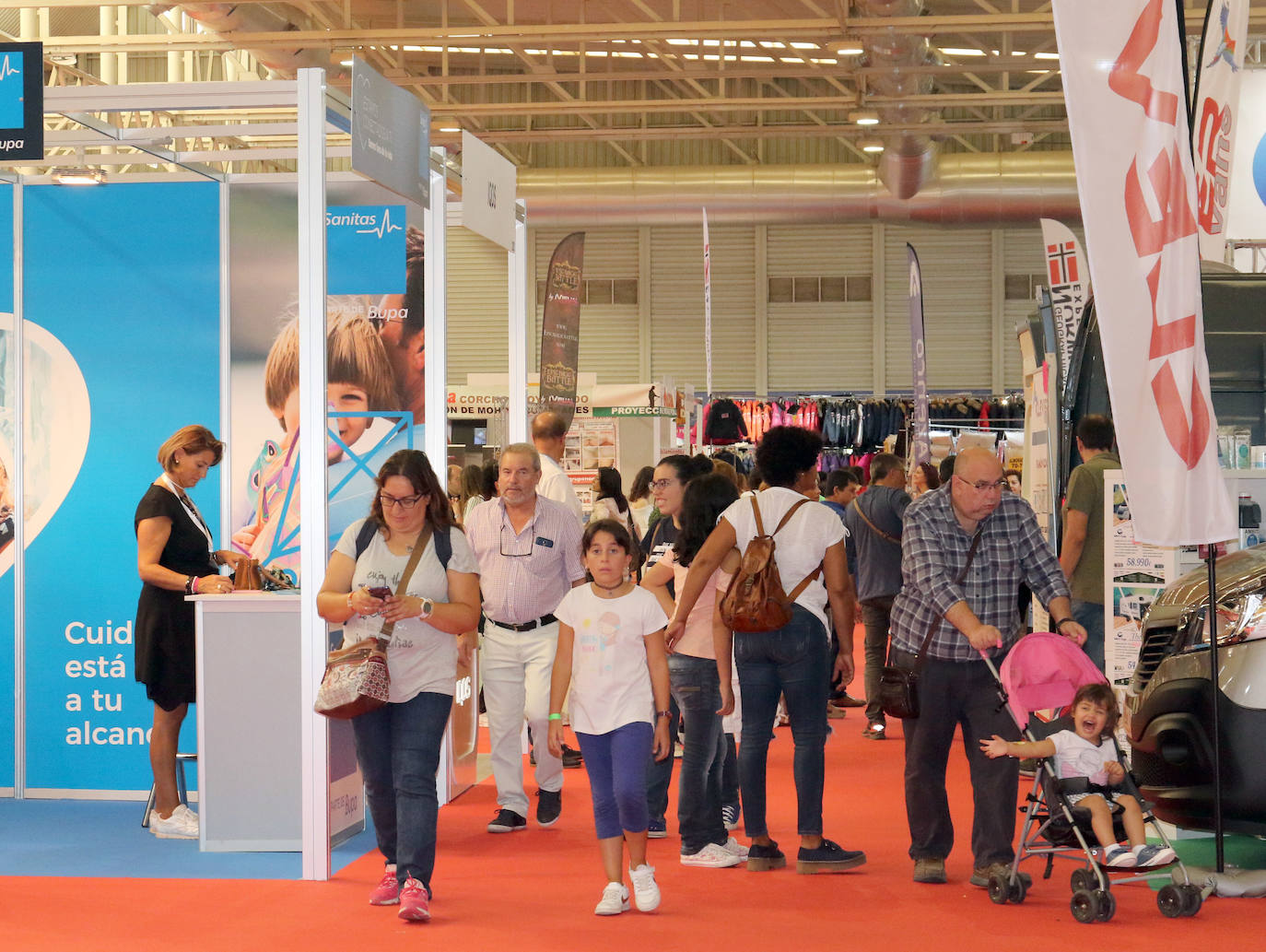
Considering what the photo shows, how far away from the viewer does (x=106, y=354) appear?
6.53m

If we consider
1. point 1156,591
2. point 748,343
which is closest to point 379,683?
point 1156,591

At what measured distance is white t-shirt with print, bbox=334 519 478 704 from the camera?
13.9 feet

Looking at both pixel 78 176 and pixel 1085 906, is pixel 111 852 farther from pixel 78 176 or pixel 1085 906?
→ pixel 1085 906

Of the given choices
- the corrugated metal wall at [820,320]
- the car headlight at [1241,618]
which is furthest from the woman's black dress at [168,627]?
the corrugated metal wall at [820,320]

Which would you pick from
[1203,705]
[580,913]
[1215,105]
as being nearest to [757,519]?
[580,913]

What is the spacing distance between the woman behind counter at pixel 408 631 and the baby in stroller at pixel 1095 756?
5.42 ft

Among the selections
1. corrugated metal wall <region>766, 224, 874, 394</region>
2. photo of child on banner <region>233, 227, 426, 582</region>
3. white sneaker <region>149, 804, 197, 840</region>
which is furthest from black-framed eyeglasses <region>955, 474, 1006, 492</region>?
corrugated metal wall <region>766, 224, 874, 394</region>

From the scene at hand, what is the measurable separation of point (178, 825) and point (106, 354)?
2201 mm

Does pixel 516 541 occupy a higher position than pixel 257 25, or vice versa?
pixel 257 25

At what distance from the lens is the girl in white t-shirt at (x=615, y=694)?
4.26m

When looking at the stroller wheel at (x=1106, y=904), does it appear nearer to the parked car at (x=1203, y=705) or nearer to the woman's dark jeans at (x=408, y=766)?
the parked car at (x=1203, y=705)

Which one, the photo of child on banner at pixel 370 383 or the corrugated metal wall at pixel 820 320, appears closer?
the photo of child on banner at pixel 370 383

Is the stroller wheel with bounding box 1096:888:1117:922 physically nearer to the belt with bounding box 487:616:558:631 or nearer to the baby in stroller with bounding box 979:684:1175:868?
the baby in stroller with bounding box 979:684:1175:868

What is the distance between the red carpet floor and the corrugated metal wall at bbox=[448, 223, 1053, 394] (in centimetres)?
1709
